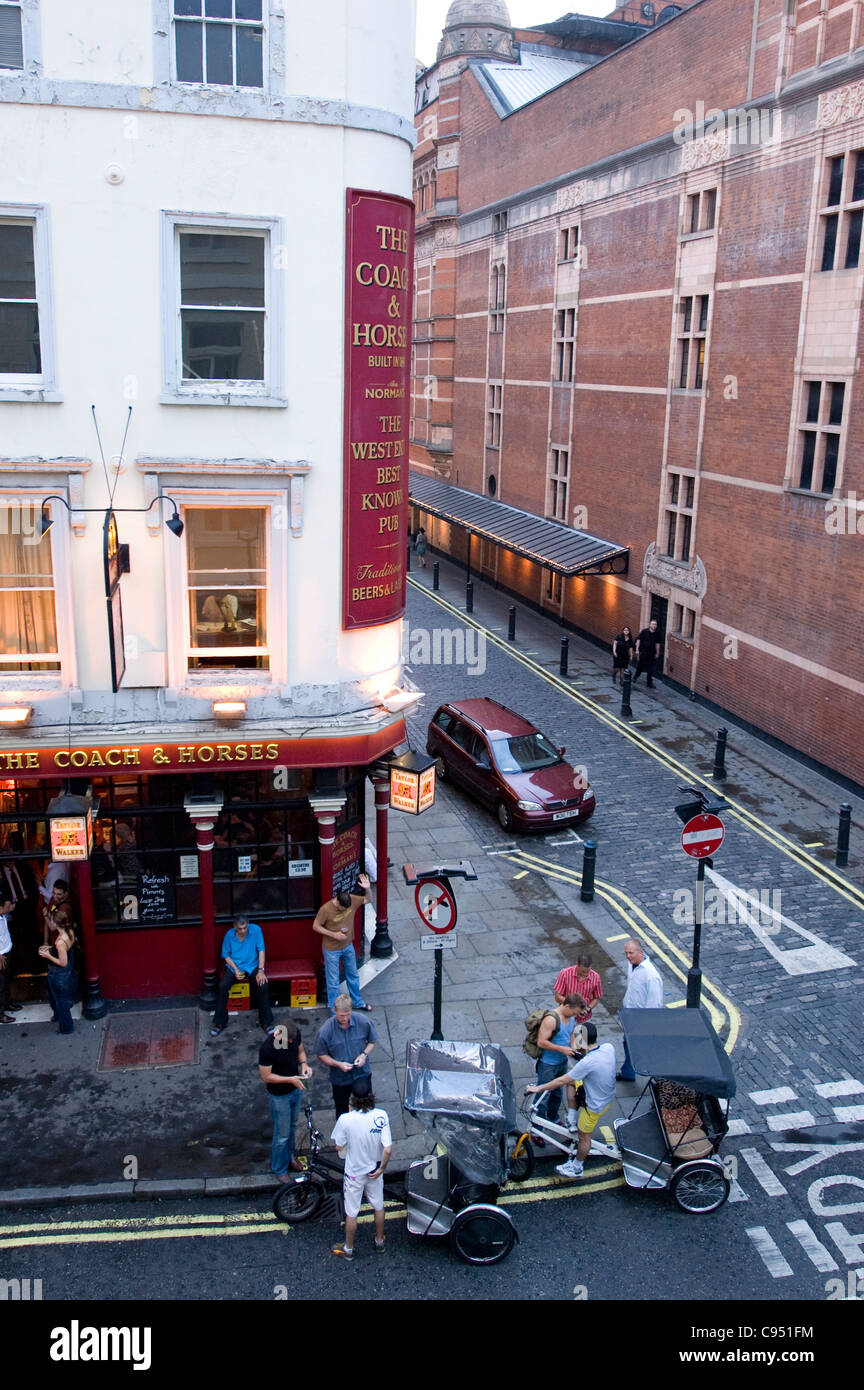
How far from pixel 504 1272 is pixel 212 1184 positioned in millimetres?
2783

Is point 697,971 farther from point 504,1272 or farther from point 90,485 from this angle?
point 90,485

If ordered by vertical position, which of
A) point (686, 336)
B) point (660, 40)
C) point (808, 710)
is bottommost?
point (808, 710)

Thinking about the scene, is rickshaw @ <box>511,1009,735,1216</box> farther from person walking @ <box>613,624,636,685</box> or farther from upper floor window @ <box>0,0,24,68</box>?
person walking @ <box>613,624,636,685</box>

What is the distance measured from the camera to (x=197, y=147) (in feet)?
35.8

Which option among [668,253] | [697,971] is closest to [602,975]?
[697,971]

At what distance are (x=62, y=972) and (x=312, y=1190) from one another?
408 cm

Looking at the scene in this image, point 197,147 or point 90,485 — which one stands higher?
point 197,147

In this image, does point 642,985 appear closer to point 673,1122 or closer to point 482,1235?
point 673,1122

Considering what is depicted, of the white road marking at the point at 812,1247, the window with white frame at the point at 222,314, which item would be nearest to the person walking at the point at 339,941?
the white road marking at the point at 812,1247

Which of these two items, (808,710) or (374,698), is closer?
(374,698)

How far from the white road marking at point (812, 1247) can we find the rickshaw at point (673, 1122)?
0.64 meters

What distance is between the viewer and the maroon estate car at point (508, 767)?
18062mm

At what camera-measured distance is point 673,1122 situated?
32.9ft

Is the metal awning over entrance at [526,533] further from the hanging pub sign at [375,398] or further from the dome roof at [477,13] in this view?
the dome roof at [477,13]
